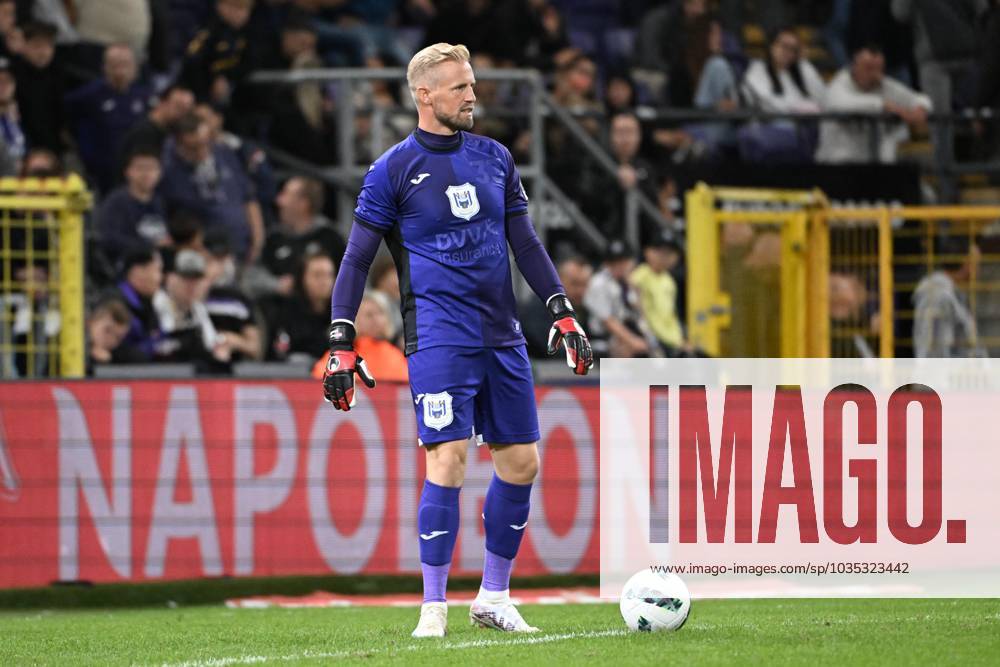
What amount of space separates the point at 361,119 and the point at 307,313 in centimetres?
289

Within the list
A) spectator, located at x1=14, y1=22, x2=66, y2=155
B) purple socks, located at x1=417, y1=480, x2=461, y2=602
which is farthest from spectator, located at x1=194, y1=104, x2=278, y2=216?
purple socks, located at x1=417, y1=480, x2=461, y2=602

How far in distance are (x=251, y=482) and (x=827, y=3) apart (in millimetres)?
12016

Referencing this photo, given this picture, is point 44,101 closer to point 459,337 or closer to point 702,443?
point 702,443

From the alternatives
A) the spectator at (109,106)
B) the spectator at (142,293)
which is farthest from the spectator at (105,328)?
the spectator at (109,106)

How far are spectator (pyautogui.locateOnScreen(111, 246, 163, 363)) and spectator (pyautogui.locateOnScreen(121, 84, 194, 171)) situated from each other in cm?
134

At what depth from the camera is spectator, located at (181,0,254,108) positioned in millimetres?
14984

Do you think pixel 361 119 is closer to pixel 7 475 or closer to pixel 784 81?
pixel 784 81

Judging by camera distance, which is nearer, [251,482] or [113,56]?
[251,482]

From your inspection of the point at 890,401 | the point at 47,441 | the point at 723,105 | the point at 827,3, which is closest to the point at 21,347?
the point at 47,441

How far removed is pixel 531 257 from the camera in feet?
25.7

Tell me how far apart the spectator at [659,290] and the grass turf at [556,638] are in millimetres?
4959

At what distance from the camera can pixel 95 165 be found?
48.5 ft

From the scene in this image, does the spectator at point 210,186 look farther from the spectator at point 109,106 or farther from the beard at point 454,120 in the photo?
the beard at point 454,120

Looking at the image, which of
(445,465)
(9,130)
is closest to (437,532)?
(445,465)
